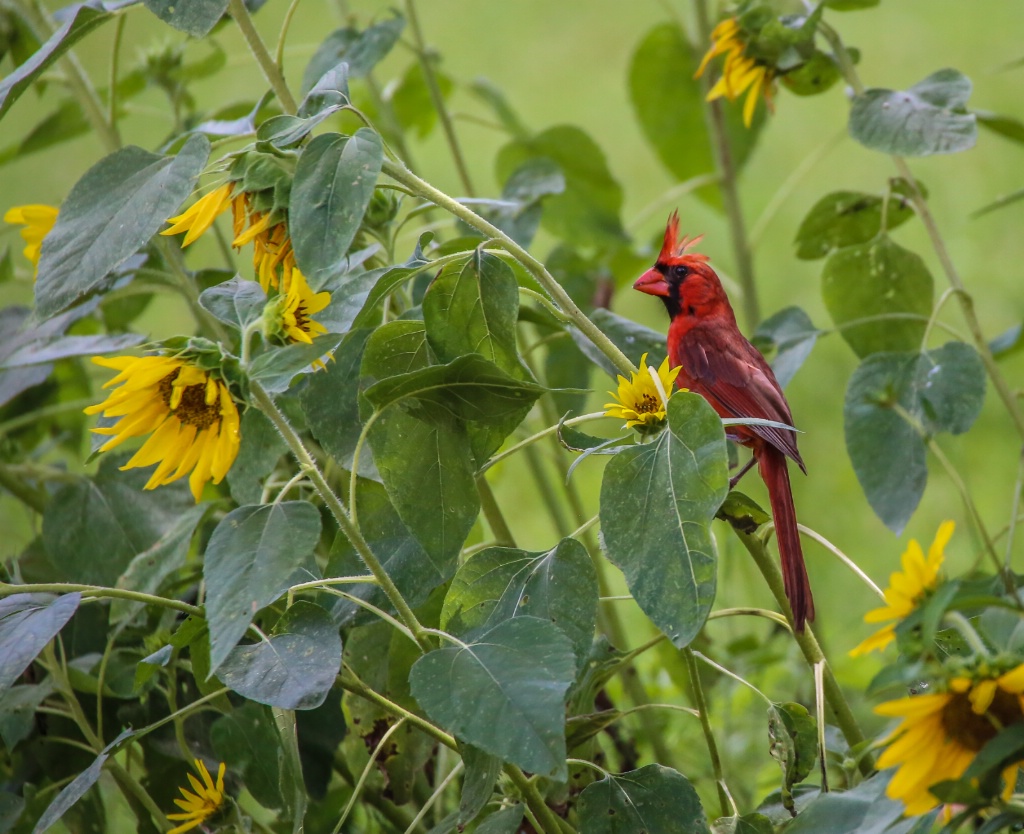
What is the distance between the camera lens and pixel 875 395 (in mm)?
1396

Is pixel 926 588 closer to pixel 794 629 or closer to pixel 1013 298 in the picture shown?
pixel 794 629

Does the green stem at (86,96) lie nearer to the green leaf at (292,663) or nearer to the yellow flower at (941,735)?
the green leaf at (292,663)

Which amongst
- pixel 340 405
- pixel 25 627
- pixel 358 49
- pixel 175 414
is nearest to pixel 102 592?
pixel 25 627

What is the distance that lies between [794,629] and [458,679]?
384 millimetres

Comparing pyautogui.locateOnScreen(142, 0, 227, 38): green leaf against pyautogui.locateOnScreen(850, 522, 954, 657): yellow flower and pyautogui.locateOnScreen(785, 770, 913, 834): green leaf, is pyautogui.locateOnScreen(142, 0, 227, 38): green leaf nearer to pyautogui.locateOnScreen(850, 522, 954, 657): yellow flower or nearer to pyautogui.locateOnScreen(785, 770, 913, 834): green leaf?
pyautogui.locateOnScreen(850, 522, 954, 657): yellow flower

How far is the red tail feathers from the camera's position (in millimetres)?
1178

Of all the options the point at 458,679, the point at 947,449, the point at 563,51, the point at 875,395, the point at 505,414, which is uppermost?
the point at 563,51

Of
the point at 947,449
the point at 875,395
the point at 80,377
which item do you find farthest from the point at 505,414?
the point at 947,449

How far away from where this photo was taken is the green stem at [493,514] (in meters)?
1.25

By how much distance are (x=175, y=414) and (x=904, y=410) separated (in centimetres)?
89

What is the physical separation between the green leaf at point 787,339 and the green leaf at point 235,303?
77 centimetres

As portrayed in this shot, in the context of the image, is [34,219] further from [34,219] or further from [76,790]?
[76,790]

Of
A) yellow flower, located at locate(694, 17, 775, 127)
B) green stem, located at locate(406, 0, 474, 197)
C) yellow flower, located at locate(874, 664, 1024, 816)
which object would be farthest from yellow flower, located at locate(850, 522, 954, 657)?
green stem, located at locate(406, 0, 474, 197)

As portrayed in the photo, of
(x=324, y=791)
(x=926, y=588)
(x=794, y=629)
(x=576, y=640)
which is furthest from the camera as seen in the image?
(x=324, y=791)
